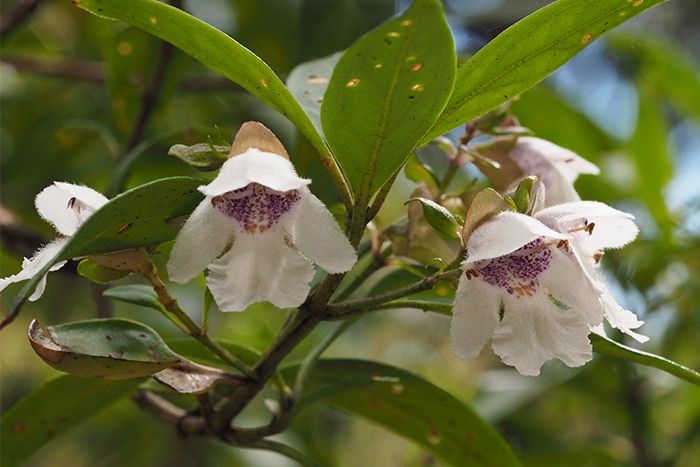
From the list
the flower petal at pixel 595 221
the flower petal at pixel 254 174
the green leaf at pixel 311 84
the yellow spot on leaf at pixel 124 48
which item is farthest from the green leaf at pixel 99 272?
the yellow spot on leaf at pixel 124 48

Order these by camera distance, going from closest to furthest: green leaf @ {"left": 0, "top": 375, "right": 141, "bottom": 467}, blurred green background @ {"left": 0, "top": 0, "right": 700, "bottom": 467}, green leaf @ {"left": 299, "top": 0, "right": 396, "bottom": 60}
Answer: green leaf @ {"left": 0, "top": 375, "right": 141, "bottom": 467} → green leaf @ {"left": 299, "top": 0, "right": 396, "bottom": 60} → blurred green background @ {"left": 0, "top": 0, "right": 700, "bottom": 467}

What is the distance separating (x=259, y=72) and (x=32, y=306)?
1836 millimetres

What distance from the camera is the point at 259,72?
0.70 metres

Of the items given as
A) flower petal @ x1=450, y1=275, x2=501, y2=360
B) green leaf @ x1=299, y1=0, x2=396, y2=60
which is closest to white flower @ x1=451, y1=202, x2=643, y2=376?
flower petal @ x1=450, y1=275, x2=501, y2=360

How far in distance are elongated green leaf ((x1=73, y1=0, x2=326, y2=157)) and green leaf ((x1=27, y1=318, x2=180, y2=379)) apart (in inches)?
9.6

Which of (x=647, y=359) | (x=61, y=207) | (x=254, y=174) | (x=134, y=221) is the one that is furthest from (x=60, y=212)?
(x=647, y=359)

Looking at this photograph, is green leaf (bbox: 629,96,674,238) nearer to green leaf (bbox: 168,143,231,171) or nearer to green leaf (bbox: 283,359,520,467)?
green leaf (bbox: 283,359,520,467)

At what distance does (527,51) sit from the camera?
2.41 ft

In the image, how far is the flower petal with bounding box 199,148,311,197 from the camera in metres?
0.64

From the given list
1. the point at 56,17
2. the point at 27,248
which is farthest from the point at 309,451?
the point at 56,17

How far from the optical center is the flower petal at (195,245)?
68 centimetres

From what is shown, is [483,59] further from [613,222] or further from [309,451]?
[309,451]

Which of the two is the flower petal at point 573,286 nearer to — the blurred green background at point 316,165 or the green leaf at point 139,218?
the green leaf at point 139,218

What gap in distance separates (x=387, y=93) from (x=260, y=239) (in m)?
0.17
